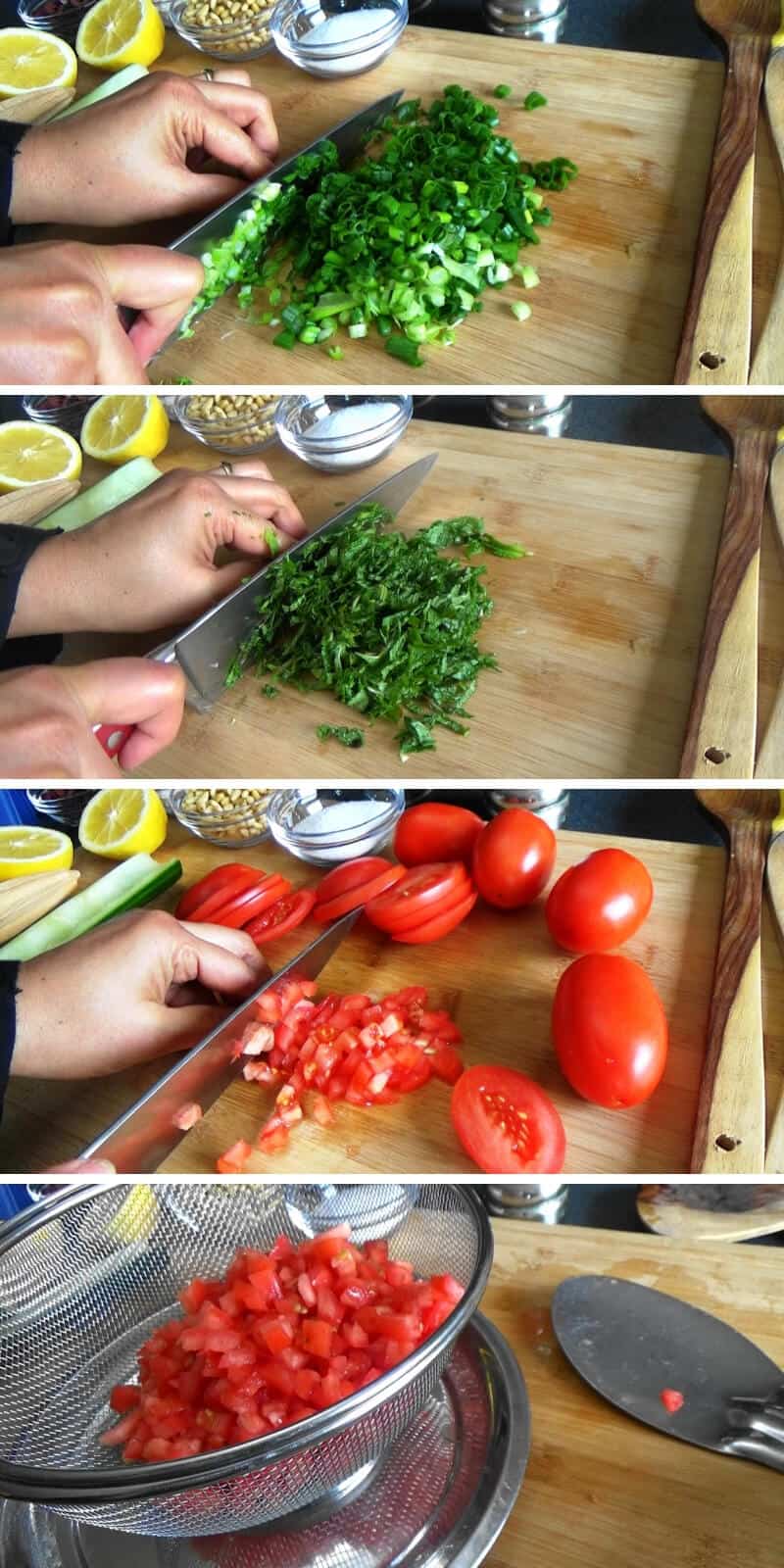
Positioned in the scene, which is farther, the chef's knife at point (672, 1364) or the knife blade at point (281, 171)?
the chef's knife at point (672, 1364)

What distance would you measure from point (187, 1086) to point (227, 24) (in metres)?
0.44

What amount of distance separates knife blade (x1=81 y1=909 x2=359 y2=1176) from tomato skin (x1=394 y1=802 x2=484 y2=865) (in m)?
0.04

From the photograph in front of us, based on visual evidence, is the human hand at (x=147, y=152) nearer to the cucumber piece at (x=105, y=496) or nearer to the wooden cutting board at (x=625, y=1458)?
the cucumber piece at (x=105, y=496)

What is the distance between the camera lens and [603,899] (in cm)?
70

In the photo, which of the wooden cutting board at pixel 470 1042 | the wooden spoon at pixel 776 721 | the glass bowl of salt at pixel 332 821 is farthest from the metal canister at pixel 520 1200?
the wooden spoon at pixel 776 721

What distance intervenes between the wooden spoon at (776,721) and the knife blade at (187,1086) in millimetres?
239

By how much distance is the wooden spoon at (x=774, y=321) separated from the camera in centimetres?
50

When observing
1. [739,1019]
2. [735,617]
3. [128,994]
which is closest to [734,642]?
[735,617]

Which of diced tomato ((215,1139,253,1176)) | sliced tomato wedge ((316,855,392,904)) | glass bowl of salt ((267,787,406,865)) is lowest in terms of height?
diced tomato ((215,1139,253,1176))

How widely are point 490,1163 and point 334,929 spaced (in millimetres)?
129

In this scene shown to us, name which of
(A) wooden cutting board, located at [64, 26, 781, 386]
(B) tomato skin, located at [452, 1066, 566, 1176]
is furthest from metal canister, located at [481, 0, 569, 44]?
(B) tomato skin, located at [452, 1066, 566, 1176]

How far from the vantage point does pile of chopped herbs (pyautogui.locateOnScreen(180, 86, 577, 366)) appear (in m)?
0.53

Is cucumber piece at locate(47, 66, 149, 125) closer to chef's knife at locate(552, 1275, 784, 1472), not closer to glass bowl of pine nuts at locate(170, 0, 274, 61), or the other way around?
glass bowl of pine nuts at locate(170, 0, 274, 61)

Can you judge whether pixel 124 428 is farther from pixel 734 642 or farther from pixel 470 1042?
pixel 470 1042
